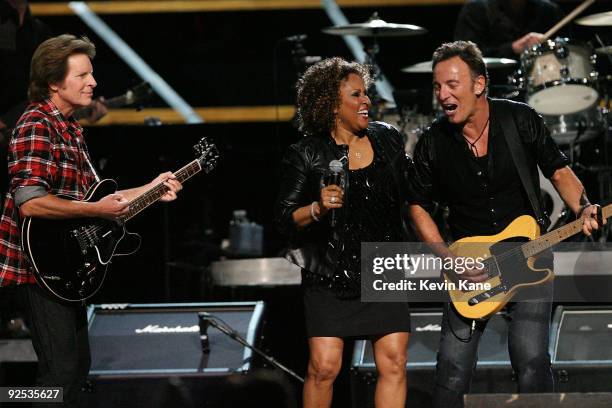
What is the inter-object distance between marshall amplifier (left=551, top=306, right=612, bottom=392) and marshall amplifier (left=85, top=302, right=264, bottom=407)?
1.84 meters

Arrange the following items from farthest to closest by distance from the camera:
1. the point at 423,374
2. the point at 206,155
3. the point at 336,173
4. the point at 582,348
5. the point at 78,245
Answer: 1. the point at 582,348
2. the point at 423,374
3. the point at 206,155
4. the point at 78,245
5. the point at 336,173

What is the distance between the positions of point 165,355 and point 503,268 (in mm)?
2277

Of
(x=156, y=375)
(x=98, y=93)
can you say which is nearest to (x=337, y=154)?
(x=156, y=375)

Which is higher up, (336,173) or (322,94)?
(322,94)

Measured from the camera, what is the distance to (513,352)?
15.1ft

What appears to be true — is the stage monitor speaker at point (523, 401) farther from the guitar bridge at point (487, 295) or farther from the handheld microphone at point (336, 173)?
the handheld microphone at point (336, 173)

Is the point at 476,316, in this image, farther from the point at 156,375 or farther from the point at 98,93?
the point at 98,93

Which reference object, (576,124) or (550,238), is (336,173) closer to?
(550,238)

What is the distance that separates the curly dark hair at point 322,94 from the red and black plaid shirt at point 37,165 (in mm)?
1161

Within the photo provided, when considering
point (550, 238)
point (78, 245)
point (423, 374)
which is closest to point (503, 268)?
point (550, 238)

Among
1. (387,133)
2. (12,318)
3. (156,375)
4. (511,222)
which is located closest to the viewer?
(511,222)

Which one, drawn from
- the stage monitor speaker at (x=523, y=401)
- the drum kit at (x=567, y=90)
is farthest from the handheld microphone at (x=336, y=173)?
the drum kit at (x=567, y=90)

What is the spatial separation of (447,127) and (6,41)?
382 centimetres

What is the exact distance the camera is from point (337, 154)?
15.8 feet
